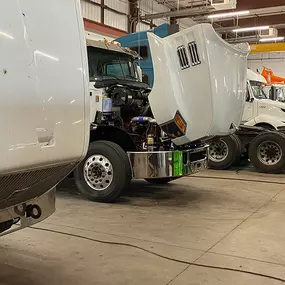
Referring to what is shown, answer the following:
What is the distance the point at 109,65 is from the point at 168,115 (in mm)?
1963

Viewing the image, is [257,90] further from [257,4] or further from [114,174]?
[257,4]

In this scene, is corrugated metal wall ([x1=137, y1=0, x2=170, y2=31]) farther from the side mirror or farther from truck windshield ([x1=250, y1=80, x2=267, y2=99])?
the side mirror

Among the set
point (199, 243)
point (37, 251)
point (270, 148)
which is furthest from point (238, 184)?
point (37, 251)

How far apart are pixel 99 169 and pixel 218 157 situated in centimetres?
409

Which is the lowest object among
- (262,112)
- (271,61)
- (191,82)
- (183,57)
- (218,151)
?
(218,151)

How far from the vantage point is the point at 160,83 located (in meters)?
5.42

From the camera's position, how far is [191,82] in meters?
5.38

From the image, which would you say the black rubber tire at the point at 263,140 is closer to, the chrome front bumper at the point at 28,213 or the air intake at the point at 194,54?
the air intake at the point at 194,54

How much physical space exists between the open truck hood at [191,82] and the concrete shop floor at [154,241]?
1.12 meters

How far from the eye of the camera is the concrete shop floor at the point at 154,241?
11.1ft

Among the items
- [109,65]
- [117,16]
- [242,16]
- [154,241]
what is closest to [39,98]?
[154,241]

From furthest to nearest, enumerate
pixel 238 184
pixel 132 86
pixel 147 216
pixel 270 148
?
1. pixel 270 148
2. pixel 238 184
3. pixel 132 86
4. pixel 147 216

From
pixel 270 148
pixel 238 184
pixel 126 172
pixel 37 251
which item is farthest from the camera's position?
pixel 270 148

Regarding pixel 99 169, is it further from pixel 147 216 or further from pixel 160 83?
pixel 160 83
